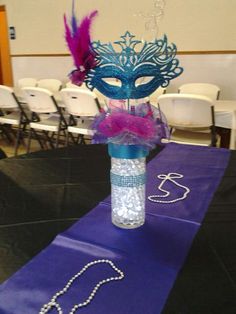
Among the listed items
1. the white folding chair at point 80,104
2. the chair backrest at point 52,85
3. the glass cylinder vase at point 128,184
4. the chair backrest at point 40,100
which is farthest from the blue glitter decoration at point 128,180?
the chair backrest at point 52,85

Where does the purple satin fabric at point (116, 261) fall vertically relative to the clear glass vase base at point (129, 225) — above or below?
below

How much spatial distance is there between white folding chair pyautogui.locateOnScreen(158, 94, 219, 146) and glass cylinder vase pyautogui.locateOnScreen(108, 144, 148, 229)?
1.71 meters

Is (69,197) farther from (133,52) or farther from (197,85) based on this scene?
(197,85)

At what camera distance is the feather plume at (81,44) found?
791 millimetres

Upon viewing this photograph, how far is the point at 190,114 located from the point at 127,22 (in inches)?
98.4

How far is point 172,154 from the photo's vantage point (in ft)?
5.16

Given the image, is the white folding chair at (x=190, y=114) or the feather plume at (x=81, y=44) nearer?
the feather plume at (x=81, y=44)

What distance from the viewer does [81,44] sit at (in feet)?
2.65

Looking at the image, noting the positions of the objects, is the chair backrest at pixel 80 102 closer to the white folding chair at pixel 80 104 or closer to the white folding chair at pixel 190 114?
the white folding chair at pixel 80 104

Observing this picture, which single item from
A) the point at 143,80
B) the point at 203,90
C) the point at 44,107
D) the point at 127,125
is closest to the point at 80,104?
the point at 44,107

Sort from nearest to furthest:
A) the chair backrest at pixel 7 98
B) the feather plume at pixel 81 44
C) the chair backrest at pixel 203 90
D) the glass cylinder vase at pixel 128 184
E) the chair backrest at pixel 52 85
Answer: the feather plume at pixel 81 44, the glass cylinder vase at pixel 128 184, the chair backrest at pixel 203 90, the chair backrest at pixel 7 98, the chair backrest at pixel 52 85

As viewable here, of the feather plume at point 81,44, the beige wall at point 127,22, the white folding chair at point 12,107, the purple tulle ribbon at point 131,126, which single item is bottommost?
the white folding chair at point 12,107

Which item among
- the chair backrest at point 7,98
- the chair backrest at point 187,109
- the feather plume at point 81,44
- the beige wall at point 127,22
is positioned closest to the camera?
the feather plume at point 81,44

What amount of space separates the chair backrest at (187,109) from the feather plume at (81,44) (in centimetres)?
177
